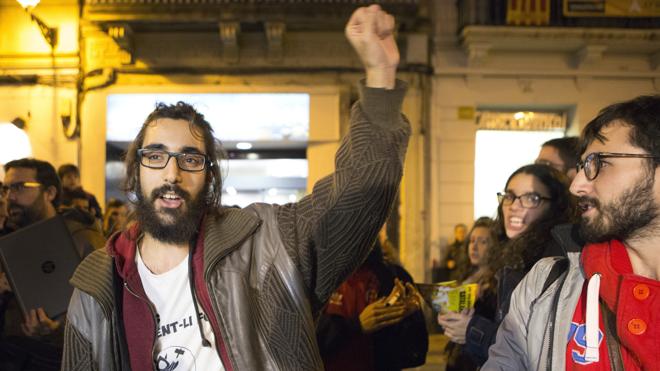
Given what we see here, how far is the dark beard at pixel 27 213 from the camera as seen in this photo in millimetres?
4141

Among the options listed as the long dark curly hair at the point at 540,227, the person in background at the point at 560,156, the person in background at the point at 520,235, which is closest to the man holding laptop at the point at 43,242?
the person in background at the point at 520,235

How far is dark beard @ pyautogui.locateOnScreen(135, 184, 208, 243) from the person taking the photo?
7.45 feet

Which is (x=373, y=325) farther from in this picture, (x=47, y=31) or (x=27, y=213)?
(x=47, y=31)

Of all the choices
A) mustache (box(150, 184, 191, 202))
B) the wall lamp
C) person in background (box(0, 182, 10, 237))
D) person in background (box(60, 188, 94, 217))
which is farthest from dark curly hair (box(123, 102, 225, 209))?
the wall lamp

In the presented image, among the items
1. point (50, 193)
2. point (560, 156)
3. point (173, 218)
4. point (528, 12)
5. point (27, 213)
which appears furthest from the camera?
point (528, 12)

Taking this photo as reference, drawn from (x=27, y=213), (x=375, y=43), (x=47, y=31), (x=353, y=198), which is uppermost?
(x=47, y=31)

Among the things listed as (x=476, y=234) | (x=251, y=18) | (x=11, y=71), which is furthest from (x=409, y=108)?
(x=11, y=71)

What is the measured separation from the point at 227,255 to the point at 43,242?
189 centimetres

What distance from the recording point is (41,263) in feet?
11.4

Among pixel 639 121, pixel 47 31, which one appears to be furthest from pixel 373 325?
pixel 47 31

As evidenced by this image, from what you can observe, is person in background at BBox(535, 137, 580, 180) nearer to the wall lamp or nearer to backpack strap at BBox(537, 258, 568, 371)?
backpack strap at BBox(537, 258, 568, 371)

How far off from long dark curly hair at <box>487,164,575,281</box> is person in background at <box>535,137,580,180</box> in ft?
0.86

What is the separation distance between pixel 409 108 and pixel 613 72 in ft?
11.2

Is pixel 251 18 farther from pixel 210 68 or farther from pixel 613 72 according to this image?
pixel 613 72
